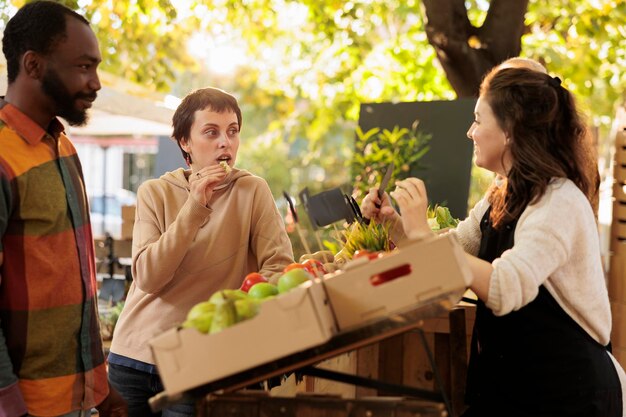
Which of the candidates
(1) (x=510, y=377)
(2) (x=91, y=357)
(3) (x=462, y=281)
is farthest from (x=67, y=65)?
(1) (x=510, y=377)

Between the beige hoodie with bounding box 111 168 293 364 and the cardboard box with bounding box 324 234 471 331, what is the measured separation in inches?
30.5

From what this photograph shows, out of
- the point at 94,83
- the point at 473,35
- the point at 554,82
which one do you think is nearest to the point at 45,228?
the point at 94,83

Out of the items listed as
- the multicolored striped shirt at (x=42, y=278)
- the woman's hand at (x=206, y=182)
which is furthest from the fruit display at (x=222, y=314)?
the woman's hand at (x=206, y=182)

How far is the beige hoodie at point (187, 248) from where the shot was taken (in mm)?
2867

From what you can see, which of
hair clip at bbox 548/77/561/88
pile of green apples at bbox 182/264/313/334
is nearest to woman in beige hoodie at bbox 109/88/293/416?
pile of green apples at bbox 182/264/313/334

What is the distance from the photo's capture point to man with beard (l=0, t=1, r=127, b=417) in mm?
2234

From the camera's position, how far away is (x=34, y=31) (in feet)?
7.63

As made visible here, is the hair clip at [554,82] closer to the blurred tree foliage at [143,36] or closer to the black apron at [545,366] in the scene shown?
the black apron at [545,366]

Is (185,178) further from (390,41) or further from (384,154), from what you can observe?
(390,41)

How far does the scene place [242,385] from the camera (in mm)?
2334

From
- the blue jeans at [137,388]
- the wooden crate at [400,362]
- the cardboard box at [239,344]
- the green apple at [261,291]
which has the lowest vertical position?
the wooden crate at [400,362]

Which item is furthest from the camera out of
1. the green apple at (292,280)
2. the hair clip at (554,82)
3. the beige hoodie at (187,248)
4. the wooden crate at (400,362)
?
the wooden crate at (400,362)

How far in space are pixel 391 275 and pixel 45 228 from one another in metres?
0.96

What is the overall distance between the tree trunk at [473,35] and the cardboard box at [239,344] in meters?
5.33
